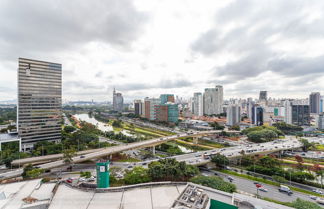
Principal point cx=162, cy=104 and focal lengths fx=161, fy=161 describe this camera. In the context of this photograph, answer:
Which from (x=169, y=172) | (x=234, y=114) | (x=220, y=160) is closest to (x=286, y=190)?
(x=220, y=160)

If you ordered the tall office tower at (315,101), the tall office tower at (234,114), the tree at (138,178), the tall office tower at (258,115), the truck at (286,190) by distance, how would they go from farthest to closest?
the tall office tower at (315,101)
the tall office tower at (234,114)
the tall office tower at (258,115)
the truck at (286,190)
the tree at (138,178)

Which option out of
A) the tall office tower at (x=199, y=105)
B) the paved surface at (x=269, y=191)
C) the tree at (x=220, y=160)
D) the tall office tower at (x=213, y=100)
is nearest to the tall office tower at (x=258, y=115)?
the tall office tower at (x=213, y=100)

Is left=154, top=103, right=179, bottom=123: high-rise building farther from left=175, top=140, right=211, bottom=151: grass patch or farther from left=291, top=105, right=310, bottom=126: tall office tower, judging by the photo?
left=291, top=105, right=310, bottom=126: tall office tower

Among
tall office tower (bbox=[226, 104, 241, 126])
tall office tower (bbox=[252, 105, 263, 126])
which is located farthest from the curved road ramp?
tall office tower (bbox=[252, 105, 263, 126])

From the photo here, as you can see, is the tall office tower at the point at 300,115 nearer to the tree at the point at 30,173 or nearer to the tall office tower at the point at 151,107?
the tall office tower at the point at 151,107

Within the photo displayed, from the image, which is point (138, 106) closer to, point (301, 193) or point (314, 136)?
point (314, 136)

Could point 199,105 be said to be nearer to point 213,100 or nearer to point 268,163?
point 213,100
